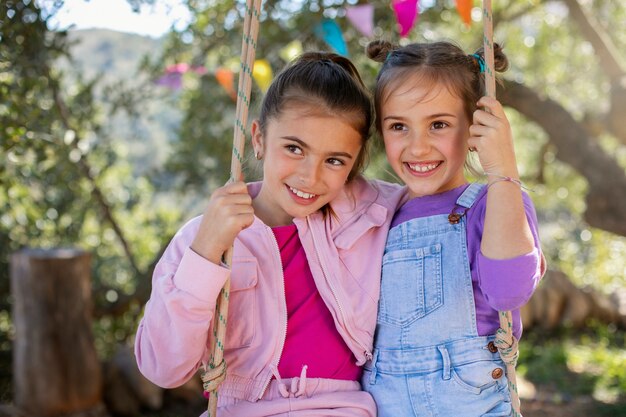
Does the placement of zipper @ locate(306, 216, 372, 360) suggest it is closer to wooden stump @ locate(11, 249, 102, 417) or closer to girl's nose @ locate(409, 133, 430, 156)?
girl's nose @ locate(409, 133, 430, 156)

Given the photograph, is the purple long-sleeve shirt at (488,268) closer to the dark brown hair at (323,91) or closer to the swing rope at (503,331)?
the swing rope at (503,331)

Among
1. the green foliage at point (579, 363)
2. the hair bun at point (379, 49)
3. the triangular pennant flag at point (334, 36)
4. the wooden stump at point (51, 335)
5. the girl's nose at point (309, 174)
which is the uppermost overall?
the triangular pennant flag at point (334, 36)

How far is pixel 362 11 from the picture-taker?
3.54 metres

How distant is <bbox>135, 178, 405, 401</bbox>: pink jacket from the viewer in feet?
5.40

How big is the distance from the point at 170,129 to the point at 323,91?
157 inches

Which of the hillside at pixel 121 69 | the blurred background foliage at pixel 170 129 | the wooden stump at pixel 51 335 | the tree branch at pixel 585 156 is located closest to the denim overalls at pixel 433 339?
the blurred background foliage at pixel 170 129

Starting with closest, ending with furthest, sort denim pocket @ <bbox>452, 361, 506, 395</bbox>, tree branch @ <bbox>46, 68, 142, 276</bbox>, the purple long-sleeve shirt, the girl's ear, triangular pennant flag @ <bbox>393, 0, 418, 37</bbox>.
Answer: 1. the purple long-sleeve shirt
2. denim pocket @ <bbox>452, 361, 506, 395</bbox>
3. the girl's ear
4. triangular pennant flag @ <bbox>393, 0, 418, 37</bbox>
5. tree branch @ <bbox>46, 68, 142, 276</bbox>

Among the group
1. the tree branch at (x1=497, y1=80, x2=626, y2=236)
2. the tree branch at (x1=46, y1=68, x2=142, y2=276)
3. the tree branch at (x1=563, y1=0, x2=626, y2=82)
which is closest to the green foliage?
the tree branch at (x1=497, y1=80, x2=626, y2=236)

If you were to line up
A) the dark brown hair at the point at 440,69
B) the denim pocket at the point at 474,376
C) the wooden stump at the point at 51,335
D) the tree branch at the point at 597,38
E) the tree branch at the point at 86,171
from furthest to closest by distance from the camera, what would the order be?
the tree branch at the point at 597,38, the wooden stump at the point at 51,335, the tree branch at the point at 86,171, the dark brown hair at the point at 440,69, the denim pocket at the point at 474,376

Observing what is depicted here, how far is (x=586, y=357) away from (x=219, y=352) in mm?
4442

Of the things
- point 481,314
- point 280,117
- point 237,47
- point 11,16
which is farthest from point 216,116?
point 481,314

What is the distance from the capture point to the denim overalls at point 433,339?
68.6 inches

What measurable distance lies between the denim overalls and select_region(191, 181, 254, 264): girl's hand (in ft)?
1.43

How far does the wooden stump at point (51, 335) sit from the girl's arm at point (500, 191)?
2.67 meters
